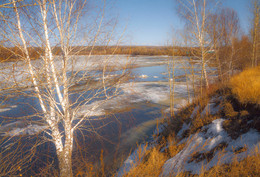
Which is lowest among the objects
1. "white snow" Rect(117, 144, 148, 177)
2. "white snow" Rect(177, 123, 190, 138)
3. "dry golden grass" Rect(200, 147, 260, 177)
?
"white snow" Rect(117, 144, 148, 177)

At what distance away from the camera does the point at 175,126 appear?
573 centimetres

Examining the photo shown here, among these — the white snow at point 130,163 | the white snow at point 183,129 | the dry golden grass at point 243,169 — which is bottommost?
the white snow at point 130,163

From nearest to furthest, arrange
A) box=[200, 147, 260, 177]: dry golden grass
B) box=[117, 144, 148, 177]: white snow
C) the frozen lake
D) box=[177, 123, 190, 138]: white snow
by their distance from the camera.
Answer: box=[200, 147, 260, 177]: dry golden grass, the frozen lake, box=[117, 144, 148, 177]: white snow, box=[177, 123, 190, 138]: white snow

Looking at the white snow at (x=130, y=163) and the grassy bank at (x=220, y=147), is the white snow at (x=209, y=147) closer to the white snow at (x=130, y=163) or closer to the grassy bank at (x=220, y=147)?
the grassy bank at (x=220, y=147)

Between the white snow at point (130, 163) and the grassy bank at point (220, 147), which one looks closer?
the grassy bank at point (220, 147)

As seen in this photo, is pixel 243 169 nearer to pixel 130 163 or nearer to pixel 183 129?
pixel 130 163

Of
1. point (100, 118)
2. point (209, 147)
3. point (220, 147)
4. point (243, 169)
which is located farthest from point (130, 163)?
point (243, 169)

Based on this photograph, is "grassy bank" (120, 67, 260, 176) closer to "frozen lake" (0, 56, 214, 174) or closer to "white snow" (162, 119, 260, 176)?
"white snow" (162, 119, 260, 176)

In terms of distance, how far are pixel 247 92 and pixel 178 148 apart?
2529 millimetres

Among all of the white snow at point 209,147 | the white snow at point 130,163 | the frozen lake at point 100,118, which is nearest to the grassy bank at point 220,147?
the white snow at point 209,147

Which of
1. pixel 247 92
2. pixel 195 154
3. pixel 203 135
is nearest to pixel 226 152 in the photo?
pixel 195 154

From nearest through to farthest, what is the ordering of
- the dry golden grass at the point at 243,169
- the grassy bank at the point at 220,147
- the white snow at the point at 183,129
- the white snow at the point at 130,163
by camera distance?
the dry golden grass at the point at 243,169 < the grassy bank at the point at 220,147 < the white snow at the point at 130,163 < the white snow at the point at 183,129

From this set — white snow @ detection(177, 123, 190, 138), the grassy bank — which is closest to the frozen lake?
white snow @ detection(177, 123, 190, 138)

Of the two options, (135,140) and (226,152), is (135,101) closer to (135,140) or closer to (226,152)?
(135,140)
